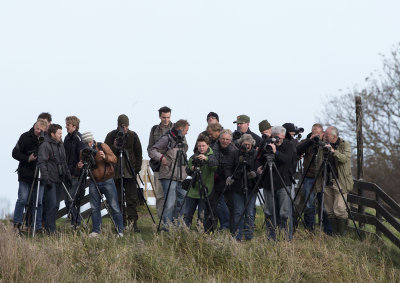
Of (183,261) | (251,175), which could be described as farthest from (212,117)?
(183,261)

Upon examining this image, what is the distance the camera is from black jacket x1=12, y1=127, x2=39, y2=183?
11656 mm

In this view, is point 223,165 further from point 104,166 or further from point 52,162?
point 52,162

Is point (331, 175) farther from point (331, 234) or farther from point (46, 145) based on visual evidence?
point (46, 145)

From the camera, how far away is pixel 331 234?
11531mm

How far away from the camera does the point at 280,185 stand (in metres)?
10.4

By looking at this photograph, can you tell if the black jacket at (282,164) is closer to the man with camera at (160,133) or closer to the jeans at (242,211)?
the jeans at (242,211)

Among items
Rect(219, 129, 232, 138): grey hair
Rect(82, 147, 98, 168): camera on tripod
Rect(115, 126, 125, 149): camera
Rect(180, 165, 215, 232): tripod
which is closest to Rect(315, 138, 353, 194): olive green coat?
Rect(219, 129, 232, 138): grey hair

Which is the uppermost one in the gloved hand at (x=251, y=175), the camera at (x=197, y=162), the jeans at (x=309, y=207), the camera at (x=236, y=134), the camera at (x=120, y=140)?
the camera at (x=236, y=134)

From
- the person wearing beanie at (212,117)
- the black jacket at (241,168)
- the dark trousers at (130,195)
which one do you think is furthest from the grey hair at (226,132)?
Answer: the dark trousers at (130,195)

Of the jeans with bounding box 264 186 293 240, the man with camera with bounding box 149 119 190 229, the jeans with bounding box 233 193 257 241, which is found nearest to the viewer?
the jeans with bounding box 264 186 293 240

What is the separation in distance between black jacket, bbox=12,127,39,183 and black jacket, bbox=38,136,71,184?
41cm

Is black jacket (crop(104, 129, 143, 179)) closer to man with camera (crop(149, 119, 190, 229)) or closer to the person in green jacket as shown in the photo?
man with camera (crop(149, 119, 190, 229))

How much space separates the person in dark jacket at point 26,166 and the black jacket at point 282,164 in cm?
Result: 396

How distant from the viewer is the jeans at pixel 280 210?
10.3m
